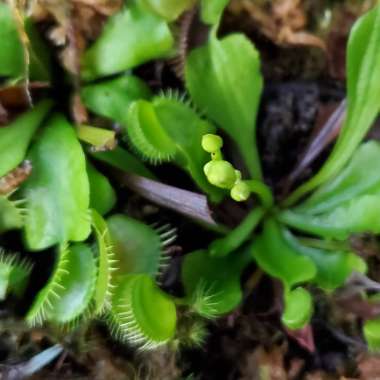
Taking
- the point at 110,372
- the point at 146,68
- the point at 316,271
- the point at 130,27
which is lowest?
the point at 110,372

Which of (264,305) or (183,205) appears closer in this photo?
(183,205)

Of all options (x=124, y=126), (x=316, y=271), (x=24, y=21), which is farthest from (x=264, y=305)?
(x=24, y=21)

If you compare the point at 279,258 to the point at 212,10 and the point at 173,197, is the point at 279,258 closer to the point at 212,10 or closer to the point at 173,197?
the point at 173,197

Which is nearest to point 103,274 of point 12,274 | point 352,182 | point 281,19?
point 12,274

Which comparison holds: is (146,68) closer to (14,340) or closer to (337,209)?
(337,209)

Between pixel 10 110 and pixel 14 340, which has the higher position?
pixel 10 110

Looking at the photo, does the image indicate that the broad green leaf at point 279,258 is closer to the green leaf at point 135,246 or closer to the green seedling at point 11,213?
the green leaf at point 135,246

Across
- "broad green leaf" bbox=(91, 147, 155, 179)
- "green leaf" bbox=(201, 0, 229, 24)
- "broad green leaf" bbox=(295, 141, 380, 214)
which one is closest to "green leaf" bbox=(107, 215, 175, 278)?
"broad green leaf" bbox=(91, 147, 155, 179)
